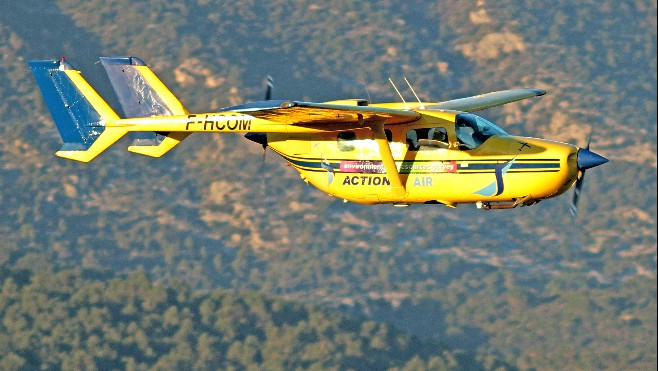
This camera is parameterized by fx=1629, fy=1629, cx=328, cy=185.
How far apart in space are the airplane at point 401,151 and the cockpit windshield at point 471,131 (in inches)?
1.0

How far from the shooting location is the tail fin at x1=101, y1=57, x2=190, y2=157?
42781mm

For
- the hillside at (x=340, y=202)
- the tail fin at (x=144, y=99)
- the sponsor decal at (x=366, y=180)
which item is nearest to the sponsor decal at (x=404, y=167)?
the sponsor decal at (x=366, y=180)

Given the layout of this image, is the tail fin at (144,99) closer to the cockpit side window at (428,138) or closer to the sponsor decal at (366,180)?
the sponsor decal at (366,180)

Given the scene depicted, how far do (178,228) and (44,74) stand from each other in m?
80.3

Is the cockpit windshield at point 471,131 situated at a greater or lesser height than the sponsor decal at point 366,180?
greater

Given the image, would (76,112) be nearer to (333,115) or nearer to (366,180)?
(333,115)

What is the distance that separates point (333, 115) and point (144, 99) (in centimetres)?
652

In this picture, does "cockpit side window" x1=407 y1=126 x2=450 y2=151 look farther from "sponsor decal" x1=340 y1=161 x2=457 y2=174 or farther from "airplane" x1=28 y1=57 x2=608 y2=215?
"sponsor decal" x1=340 y1=161 x2=457 y2=174

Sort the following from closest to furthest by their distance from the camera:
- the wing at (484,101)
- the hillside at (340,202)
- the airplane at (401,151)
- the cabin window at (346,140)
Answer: the airplane at (401,151)
the cabin window at (346,140)
the wing at (484,101)
the hillside at (340,202)

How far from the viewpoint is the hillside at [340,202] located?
12025 cm

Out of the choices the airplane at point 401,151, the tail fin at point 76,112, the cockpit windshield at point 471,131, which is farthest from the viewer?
the tail fin at point 76,112

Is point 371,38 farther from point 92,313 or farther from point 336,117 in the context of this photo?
point 336,117

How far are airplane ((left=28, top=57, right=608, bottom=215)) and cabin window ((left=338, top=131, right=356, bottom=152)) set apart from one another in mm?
Answer: 25

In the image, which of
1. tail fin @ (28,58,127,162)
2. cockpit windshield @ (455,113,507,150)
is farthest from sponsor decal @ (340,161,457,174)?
tail fin @ (28,58,127,162)
